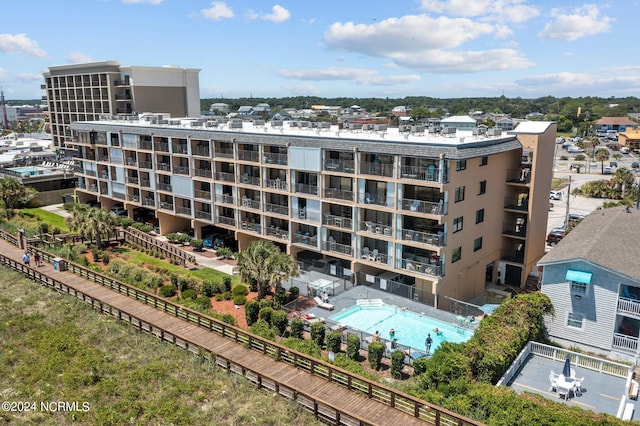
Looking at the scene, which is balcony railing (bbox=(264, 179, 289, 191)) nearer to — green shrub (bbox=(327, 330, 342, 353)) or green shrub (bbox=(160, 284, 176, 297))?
green shrub (bbox=(160, 284, 176, 297))

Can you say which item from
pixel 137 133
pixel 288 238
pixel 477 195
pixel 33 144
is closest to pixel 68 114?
pixel 33 144

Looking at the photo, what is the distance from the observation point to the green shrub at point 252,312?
3434cm

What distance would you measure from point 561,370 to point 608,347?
5.39 meters

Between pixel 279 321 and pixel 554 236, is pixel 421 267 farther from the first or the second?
pixel 554 236

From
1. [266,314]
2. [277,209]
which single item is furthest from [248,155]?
[266,314]

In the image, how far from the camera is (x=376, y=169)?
128 feet

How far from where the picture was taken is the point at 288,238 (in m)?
45.9

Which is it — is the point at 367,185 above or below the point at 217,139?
below

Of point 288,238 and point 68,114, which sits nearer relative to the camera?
point 288,238

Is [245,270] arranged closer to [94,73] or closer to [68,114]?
[94,73]

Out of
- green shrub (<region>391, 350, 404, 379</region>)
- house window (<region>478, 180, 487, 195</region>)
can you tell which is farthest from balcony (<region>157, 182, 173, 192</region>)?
green shrub (<region>391, 350, 404, 379</region>)

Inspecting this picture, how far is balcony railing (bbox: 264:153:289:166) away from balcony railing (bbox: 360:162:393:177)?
8586mm

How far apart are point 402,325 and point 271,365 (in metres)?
12.0

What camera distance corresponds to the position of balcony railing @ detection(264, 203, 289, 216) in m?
46.1
